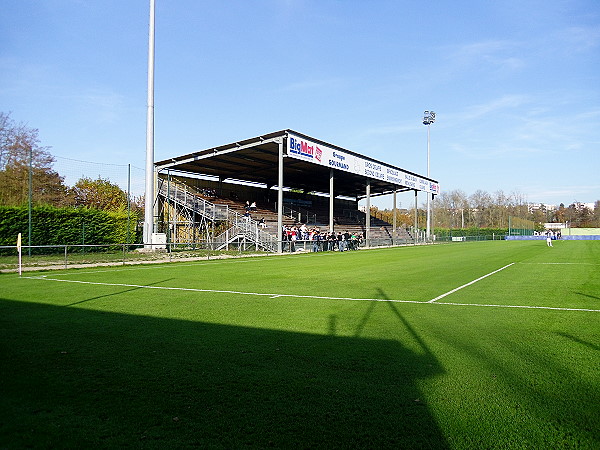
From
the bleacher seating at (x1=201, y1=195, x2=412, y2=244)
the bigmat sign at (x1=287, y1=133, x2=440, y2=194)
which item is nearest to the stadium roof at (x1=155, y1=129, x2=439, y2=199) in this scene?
the bigmat sign at (x1=287, y1=133, x2=440, y2=194)

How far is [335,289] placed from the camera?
11.6m

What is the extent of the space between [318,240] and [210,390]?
2979 centimetres

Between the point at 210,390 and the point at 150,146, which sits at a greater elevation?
the point at 150,146

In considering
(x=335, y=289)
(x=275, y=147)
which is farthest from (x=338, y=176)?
(x=335, y=289)

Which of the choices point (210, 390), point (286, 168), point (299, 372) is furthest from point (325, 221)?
point (210, 390)

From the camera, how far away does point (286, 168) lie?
136ft

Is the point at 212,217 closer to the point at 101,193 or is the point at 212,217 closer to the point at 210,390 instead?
the point at 101,193

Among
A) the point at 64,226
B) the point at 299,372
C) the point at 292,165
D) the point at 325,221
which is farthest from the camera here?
the point at 325,221

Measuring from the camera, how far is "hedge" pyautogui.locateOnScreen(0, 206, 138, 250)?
2259 centimetres

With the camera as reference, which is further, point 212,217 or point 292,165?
point 292,165

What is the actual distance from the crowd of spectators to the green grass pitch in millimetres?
21961

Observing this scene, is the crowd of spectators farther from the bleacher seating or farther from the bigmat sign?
the bigmat sign

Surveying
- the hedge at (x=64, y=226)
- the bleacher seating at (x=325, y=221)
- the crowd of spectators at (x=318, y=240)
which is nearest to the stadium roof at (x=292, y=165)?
the bleacher seating at (x=325, y=221)

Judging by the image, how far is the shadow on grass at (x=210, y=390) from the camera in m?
3.22
